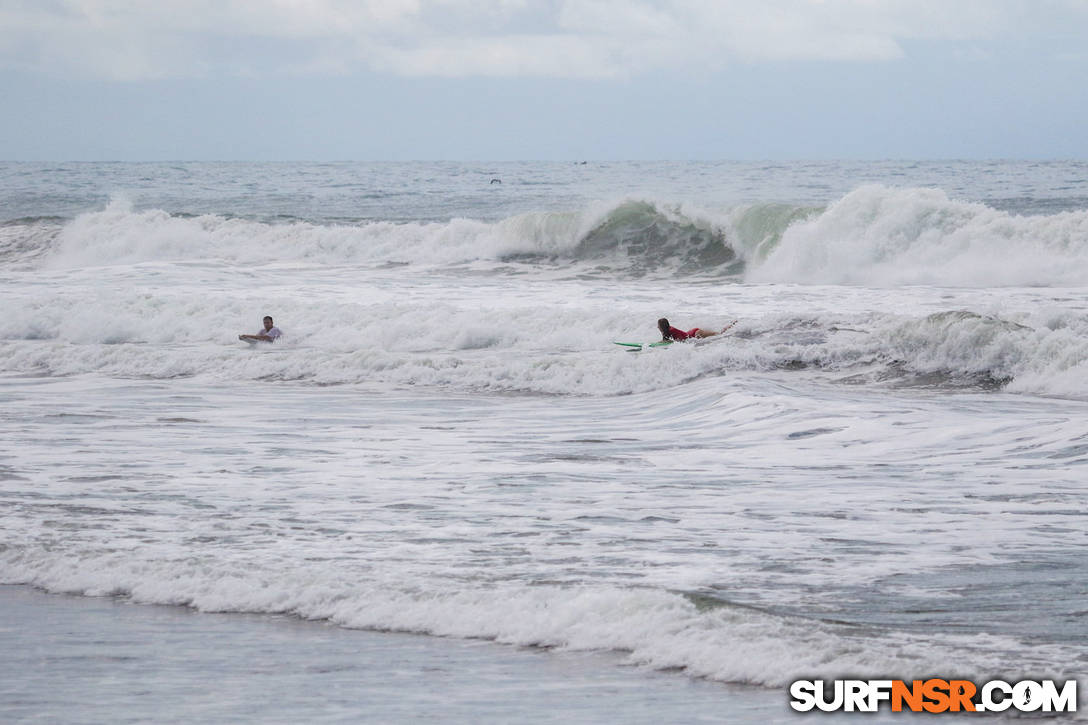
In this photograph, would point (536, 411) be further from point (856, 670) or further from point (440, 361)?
point (856, 670)

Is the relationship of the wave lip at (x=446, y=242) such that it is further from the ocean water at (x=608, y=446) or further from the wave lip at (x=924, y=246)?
the wave lip at (x=924, y=246)

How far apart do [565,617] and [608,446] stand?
5333 mm

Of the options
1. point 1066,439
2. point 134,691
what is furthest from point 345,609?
point 1066,439

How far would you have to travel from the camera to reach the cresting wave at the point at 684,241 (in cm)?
2528

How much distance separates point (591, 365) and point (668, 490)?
695 centimetres

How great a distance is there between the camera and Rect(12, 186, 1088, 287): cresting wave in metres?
25.3

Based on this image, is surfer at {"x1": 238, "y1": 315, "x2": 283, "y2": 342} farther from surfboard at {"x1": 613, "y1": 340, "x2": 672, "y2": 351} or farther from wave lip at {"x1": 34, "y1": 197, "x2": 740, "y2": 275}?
wave lip at {"x1": 34, "y1": 197, "x2": 740, "y2": 275}

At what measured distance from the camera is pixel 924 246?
25.9 m

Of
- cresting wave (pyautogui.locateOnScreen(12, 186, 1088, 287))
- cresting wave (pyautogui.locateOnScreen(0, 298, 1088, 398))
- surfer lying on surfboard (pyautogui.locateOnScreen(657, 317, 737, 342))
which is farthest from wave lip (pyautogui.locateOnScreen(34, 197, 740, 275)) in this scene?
surfer lying on surfboard (pyautogui.locateOnScreen(657, 317, 737, 342))

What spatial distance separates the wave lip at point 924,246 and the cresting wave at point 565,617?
18911 mm

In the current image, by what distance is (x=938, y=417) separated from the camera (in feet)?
41.4

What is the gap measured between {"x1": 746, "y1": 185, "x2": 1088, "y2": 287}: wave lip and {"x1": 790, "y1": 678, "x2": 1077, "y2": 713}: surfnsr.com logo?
774 inches

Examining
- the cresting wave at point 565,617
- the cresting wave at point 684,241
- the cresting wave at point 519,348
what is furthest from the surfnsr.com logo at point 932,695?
the cresting wave at point 684,241

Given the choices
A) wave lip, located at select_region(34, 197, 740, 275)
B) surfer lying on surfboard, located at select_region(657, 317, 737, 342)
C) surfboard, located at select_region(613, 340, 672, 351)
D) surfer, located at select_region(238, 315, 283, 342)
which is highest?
wave lip, located at select_region(34, 197, 740, 275)
